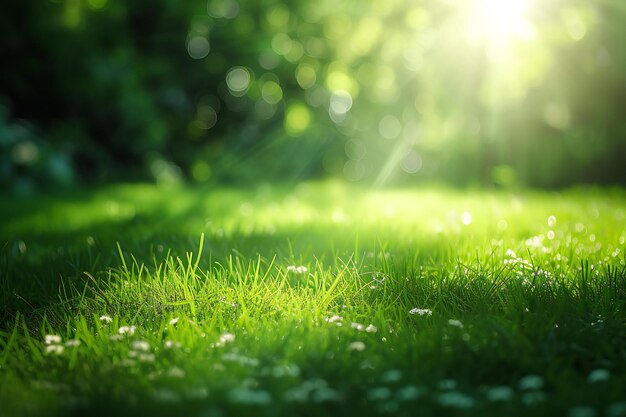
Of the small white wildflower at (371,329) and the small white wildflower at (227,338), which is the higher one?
the small white wildflower at (371,329)

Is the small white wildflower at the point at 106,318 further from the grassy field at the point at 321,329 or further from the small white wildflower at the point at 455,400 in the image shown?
the small white wildflower at the point at 455,400

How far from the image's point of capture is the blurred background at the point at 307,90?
10.9 meters

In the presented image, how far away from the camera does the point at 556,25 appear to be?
9.92 m

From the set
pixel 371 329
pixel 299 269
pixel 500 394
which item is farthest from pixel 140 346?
pixel 500 394

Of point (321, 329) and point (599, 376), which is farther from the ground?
point (599, 376)

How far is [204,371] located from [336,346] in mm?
573

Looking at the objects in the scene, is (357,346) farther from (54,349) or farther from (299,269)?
(54,349)

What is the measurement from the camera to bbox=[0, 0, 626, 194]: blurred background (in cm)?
1085

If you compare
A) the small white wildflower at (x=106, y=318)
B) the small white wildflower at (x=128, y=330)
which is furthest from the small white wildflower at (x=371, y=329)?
the small white wildflower at (x=106, y=318)

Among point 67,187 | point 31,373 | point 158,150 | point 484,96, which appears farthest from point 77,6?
point 31,373

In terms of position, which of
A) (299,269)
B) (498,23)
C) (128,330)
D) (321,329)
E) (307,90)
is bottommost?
(128,330)

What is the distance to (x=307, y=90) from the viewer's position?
54.3ft

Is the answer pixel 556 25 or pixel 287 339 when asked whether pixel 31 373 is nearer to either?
Answer: pixel 287 339

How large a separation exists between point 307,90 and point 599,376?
1484 centimetres
